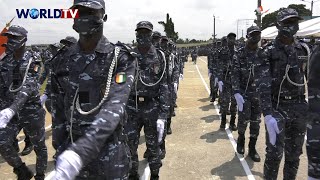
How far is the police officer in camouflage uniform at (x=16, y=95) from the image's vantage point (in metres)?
4.95

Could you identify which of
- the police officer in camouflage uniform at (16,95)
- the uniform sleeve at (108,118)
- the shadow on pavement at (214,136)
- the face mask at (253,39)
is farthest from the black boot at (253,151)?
the uniform sleeve at (108,118)

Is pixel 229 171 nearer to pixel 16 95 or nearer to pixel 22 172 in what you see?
pixel 22 172

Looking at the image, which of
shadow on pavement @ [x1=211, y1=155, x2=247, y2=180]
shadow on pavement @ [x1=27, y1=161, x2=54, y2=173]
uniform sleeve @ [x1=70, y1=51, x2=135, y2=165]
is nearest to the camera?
uniform sleeve @ [x1=70, y1=51, x2=135, y2=165]

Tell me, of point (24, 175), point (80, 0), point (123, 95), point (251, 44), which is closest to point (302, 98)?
point (251, 44)

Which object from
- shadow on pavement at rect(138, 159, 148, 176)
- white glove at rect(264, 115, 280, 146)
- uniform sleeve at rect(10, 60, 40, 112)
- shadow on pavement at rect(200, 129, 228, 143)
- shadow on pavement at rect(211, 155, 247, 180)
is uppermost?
uniform sleeve at rect(10, 60, 40, 112)

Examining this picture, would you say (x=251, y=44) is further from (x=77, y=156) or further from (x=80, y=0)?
(x=77, y=156)

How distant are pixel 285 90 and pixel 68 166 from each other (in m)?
3.38

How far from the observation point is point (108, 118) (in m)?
2.34

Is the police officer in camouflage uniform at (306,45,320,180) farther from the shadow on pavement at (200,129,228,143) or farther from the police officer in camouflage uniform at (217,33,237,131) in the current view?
the police officer in camouflage uniform at (217,33,237,131)

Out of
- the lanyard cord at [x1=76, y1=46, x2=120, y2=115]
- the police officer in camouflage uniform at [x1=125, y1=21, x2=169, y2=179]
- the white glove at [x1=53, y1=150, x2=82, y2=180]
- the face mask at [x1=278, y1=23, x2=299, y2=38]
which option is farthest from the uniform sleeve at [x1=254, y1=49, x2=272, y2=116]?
the white glove at [x1=53, y1=150, x2=82, y2=180]

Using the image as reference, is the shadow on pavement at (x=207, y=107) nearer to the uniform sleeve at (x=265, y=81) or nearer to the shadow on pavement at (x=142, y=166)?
the shadow on pavement at (x=142, y=166)

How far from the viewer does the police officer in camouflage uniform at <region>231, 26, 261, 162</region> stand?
6410mm

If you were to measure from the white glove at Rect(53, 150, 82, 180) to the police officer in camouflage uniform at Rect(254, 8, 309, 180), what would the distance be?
2945 millimetres

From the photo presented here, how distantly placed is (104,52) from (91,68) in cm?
17
